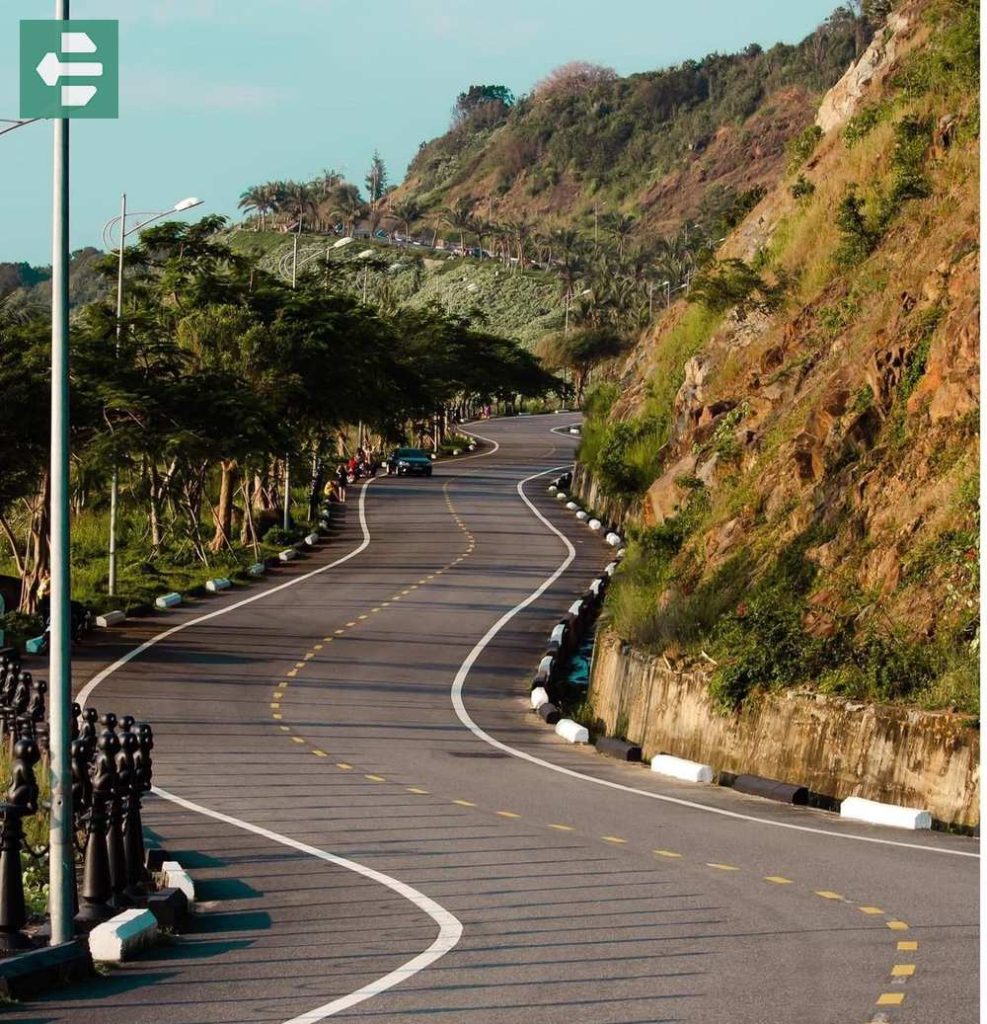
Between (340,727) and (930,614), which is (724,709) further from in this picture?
(340,727)

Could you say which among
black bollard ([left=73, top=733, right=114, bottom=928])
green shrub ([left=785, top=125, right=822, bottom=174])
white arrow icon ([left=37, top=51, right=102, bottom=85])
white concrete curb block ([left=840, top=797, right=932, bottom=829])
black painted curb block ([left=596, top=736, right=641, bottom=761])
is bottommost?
black painted curb block ([left=596, top=736, right=641, bottom=761])

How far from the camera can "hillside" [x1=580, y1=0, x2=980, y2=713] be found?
23531mm

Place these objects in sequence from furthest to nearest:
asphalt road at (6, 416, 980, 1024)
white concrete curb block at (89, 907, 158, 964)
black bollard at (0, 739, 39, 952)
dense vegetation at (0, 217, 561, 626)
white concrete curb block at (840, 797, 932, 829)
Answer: dense vegetation at (0, 217, 561, 626)
white concrete curb block at (840, 797, 932, 829)
white concrete curb block at (89, 907, 158, 964)
black bollard at (0, 739, 39, 952)
asphalt road at (6, 416, 980, 1024)

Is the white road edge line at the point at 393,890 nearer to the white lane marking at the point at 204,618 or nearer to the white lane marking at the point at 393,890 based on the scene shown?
the white lane marking at the point at 393,890

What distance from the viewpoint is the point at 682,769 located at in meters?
23.2

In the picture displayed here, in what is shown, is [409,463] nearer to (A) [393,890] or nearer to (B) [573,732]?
(B) [573,732]

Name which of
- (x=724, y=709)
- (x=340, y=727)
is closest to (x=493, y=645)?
(x=340, y=727)

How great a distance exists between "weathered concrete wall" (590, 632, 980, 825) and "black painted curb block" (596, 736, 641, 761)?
0.37 m

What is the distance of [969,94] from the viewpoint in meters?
37.9

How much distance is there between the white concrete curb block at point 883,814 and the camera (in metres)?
19.0

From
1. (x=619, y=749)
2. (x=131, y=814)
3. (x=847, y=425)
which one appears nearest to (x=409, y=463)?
(x=847, y=425)

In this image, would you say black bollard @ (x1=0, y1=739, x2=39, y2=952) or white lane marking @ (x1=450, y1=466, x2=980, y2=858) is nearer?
black bollard @ (x1=0, y1=739, x2=39, y2=952)

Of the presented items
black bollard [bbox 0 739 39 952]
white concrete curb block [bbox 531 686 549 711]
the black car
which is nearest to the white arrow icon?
black bollard [bbox 0 739 39 952]

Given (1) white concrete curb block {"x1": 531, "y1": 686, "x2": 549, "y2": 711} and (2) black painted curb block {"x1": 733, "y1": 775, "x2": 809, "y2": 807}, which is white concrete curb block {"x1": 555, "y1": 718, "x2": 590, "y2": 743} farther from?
(2) black painted curb block {"x1": 733, "y1": 775, "x2": 809, "y2": 807}
